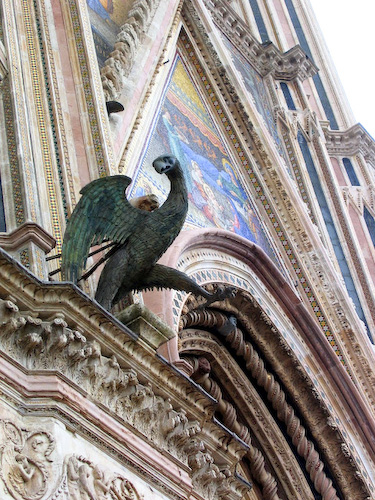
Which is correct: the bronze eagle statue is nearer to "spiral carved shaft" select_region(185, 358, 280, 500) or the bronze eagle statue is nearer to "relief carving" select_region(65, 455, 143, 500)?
"relief carving" select_region(65, 455, 143, 500)

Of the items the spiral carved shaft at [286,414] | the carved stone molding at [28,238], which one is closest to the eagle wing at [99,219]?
the carved stone molding at [28,238]

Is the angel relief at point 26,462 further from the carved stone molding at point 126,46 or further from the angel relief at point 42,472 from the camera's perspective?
the carved stone molding at point 126,46

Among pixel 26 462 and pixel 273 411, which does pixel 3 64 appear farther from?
pixel 273 411

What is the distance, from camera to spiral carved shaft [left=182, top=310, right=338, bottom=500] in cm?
900

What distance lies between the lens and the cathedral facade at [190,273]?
449 cm

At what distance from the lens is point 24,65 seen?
7113mm

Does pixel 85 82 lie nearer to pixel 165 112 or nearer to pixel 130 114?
pixel 130 114

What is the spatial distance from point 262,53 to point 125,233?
27.3 ft

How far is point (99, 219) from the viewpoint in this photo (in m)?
5.55

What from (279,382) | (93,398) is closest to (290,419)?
(279,382)

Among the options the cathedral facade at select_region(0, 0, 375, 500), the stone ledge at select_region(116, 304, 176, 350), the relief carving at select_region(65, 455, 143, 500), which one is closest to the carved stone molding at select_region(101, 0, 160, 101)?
the cathedral facade at select_region(0, 0, 375, 500)

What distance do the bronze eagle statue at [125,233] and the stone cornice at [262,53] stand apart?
741cm

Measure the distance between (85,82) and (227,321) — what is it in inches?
102

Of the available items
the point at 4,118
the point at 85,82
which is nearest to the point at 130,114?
the point at 85,82
